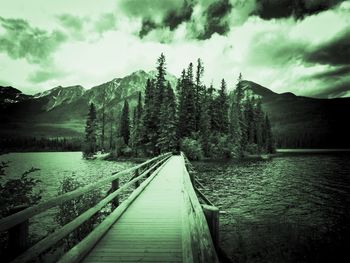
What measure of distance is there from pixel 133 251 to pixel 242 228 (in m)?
9.40

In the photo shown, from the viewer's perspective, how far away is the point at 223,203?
17234 millimetres

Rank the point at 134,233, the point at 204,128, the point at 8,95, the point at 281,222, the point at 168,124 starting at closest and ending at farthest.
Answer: the point at 134,233
the point at 8,95
the point at 281,222
the point at 168,124
the point at 204,128

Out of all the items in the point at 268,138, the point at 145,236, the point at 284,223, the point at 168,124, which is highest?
the point at 168,124

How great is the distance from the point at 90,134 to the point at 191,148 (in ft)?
115

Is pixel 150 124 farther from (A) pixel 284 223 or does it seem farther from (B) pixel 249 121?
(A) pixel 284 223

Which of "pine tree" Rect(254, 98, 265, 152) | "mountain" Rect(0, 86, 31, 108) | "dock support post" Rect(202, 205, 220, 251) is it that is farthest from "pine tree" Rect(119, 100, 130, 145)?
"dock support post" Rect(202, 205, 220, 251)

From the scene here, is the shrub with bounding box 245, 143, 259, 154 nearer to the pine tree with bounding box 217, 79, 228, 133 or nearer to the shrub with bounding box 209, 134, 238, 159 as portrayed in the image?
the pine tree with bounding box 217, 79, 228, 133

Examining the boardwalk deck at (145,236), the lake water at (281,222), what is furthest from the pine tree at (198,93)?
the boardwalk deck at (145,236)

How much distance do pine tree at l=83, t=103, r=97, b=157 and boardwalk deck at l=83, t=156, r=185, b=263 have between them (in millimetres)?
65917

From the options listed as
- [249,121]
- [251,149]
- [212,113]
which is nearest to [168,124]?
[212,113]

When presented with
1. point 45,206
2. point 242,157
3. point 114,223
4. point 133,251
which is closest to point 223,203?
point 114,223

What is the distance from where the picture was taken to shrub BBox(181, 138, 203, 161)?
50472 millimetres

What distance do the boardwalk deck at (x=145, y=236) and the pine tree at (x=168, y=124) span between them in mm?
39022

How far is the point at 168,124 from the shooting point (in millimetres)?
47219
